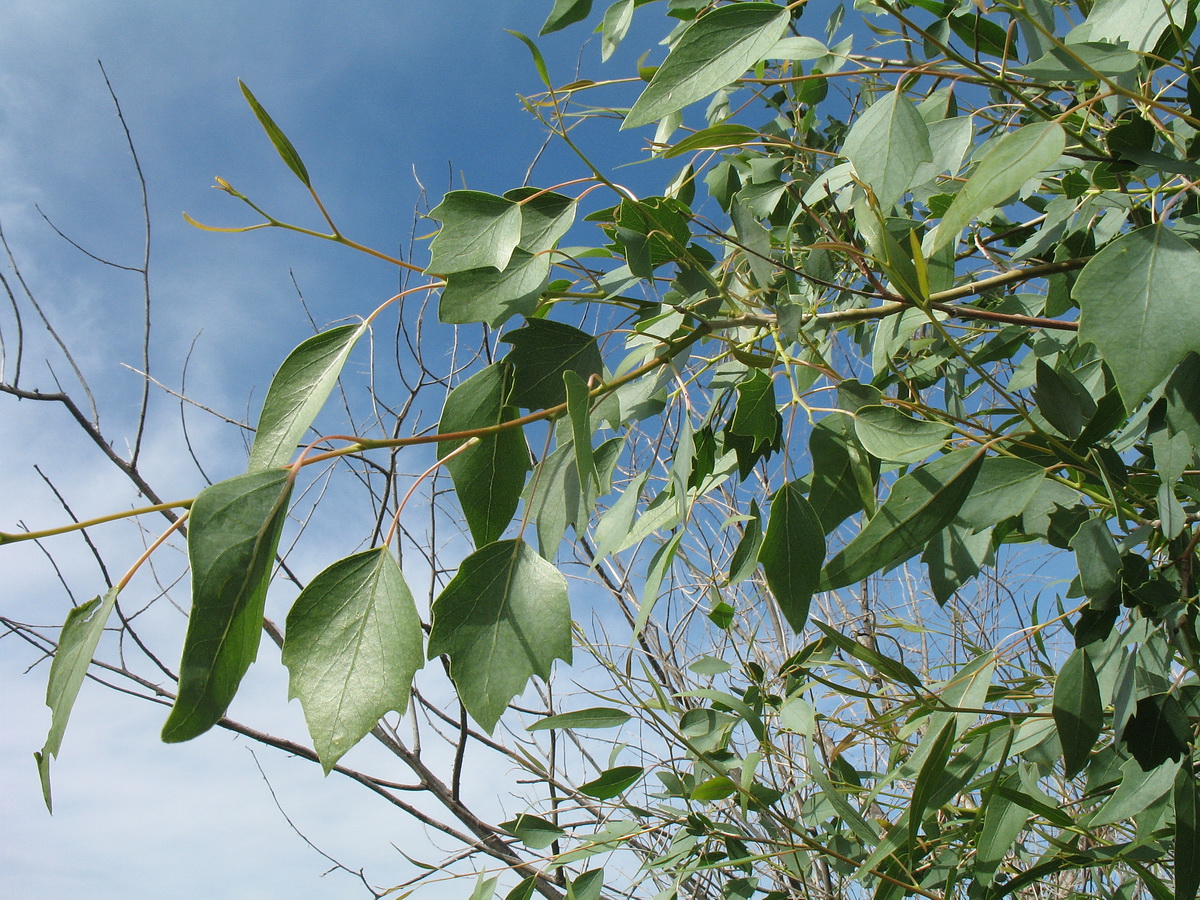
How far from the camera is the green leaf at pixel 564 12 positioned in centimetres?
78

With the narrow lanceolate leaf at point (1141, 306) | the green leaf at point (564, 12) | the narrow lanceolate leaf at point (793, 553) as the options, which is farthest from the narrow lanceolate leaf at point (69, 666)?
the green leaf at point (564, 12)

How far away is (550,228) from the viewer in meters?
0.54

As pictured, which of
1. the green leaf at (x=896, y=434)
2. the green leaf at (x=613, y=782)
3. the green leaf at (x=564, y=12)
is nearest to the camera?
the green leaf at (x=896, y=434)

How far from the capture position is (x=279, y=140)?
43cm

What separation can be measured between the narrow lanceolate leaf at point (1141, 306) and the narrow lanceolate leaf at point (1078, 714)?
230 millimetres

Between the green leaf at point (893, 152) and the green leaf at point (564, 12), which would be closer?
the green leaf at point (893, 152)

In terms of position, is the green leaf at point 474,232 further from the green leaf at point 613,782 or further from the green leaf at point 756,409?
the green leaf at point 613,782

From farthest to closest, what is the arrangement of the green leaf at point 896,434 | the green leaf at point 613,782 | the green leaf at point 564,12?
the green leaf at point 613,782 → the green leaf at point 564,12 → the green leaf at point 896,434

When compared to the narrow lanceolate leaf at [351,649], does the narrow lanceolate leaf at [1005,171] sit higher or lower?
higher

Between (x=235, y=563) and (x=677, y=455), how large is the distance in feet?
0.88

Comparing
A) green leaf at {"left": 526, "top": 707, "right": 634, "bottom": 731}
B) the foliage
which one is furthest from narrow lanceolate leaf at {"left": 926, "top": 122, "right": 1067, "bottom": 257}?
green leaf at {"left": 526, "top": 707, "right": 634, "bottom": 731}

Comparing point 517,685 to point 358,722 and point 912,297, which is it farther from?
point 912,297

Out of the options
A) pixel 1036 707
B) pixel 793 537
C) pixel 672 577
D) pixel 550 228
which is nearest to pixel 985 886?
pixel 1036 707

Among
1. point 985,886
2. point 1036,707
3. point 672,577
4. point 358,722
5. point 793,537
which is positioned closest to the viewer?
point 358,722
